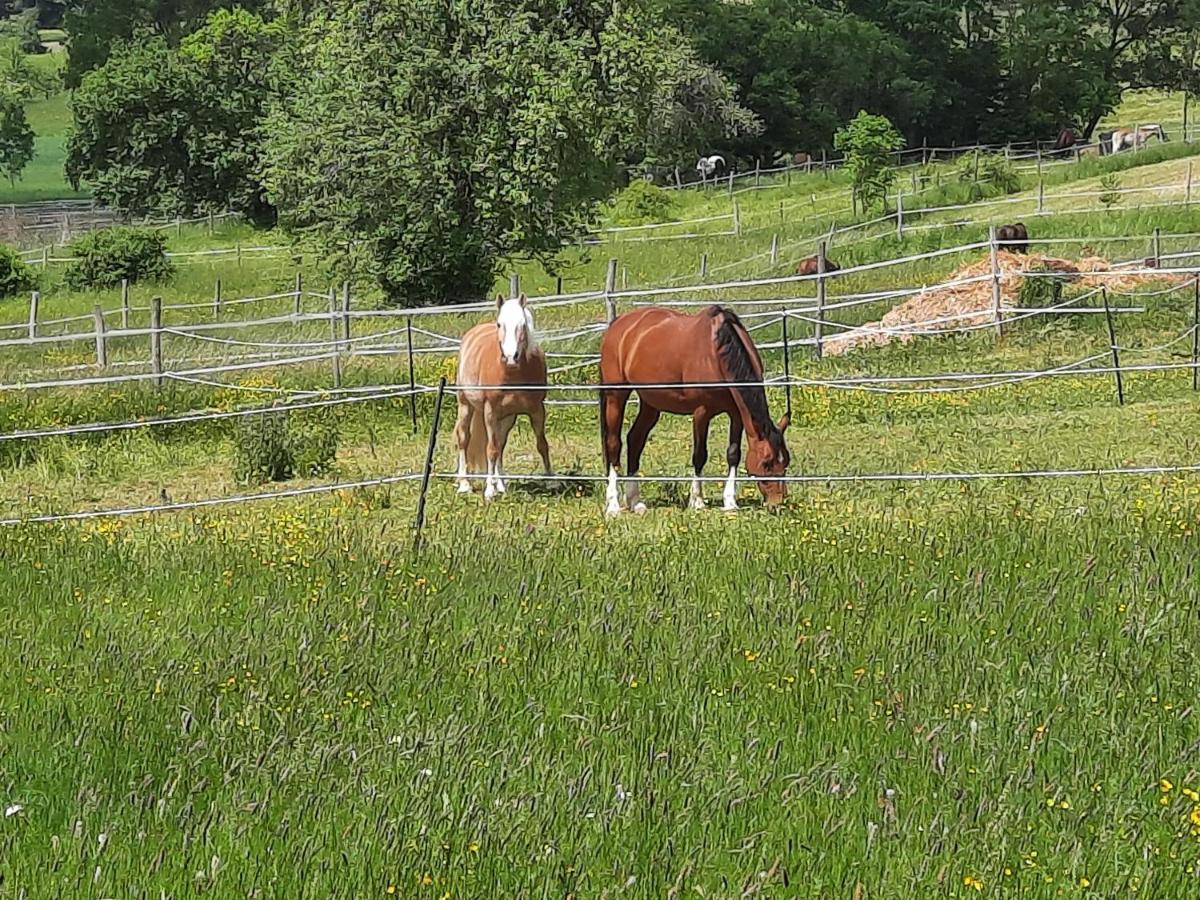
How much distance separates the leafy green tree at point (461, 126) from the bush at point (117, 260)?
14507mm

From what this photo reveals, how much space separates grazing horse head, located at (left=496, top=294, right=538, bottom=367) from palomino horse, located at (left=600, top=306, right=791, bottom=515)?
70cm

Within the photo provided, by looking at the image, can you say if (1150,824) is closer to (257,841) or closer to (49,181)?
(257,841)

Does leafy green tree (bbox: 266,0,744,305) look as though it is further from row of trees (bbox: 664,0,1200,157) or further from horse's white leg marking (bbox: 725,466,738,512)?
row of trees (bbox: 664,0,1200,157)

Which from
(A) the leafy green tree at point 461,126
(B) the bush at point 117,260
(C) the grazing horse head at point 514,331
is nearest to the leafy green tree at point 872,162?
(A) the leafy green tree at point 461,126

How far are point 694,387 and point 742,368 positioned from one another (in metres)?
0.38

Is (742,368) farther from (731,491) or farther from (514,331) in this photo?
(514,331)

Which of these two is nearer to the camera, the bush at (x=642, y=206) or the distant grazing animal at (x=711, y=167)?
the bush at (x=642, y=206)

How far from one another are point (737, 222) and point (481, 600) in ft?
120

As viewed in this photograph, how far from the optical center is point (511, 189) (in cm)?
2573

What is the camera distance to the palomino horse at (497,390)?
11883 millimetres

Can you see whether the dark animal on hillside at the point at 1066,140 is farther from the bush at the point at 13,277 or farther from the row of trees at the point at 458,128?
the bush at the point at 13,277

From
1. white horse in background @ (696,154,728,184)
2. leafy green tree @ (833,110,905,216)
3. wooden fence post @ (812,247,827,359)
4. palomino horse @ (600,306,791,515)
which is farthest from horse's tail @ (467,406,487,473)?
white horse in background @ (696,154,728,184)

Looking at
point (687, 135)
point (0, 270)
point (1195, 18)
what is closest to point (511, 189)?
point (0, 270)

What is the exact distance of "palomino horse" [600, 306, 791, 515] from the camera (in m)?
10.5
